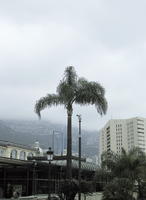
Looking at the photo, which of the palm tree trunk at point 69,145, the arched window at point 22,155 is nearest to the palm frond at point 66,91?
the palm tree trunk at point 69,145

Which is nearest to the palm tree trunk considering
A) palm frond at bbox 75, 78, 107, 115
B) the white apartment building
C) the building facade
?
palm frond at bbox 75, 78, 107, 115

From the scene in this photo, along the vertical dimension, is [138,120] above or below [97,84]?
above

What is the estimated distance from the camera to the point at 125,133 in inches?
7264

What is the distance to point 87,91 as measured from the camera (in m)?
26.3

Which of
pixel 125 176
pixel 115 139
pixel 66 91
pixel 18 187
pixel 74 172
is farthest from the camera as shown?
pixel 115 139

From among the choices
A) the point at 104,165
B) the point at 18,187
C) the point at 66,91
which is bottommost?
the point at 18,187

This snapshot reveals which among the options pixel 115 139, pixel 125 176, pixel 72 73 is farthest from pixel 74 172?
pixel 115 139

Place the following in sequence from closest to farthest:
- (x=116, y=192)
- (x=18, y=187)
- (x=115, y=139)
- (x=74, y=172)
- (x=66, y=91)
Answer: (x=66, y=91) < (x=116, y=192) < (x=18, y=187) < (x=74, y=172) < (x=115, y=139)

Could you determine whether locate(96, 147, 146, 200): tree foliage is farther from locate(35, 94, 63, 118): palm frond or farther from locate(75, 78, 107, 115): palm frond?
locate(35, 94, 63, 118): palm frond

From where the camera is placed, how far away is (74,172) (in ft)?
127

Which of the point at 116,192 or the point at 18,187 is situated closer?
the point at 116,192

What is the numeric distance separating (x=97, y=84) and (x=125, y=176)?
9.15 meters

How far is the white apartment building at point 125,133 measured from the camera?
181 metres

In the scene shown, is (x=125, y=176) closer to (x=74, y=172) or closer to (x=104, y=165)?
(x=104, y=165)
